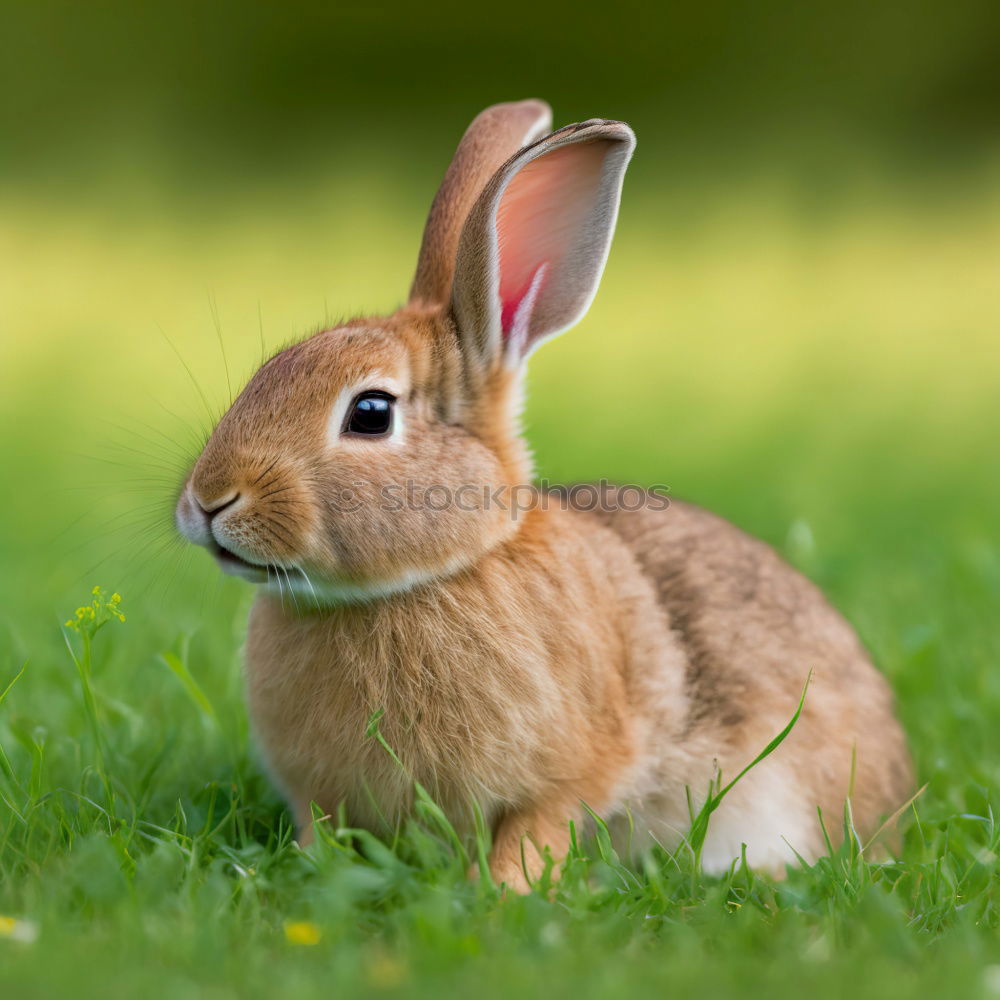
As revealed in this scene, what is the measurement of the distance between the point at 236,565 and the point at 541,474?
68.7 inches

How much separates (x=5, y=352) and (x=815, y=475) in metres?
6.64

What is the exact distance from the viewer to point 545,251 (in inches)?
145

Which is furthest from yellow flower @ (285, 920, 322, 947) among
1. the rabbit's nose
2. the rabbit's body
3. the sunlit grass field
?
the rabbit's nose

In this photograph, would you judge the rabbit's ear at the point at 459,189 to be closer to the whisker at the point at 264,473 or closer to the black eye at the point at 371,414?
the black eye at the point at 371,414

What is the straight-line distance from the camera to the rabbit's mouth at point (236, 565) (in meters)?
3.19

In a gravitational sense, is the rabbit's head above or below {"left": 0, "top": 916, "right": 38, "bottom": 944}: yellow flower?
above

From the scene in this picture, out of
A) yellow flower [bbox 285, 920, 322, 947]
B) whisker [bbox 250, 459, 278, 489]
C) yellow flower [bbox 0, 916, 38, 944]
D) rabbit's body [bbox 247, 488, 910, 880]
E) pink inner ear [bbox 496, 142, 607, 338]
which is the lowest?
yellow flower [bbox 0, 916, 38, 944]

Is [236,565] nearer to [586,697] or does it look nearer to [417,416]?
[417,416]

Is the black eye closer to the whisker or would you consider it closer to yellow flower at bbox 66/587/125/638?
the whisker

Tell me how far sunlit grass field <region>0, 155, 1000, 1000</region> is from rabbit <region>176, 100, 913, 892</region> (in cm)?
20

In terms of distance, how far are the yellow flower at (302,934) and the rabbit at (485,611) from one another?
1.71ft

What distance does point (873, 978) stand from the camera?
2508mm

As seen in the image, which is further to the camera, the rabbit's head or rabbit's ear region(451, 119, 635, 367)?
rabbit's ear region(451, 119, 635, 367)

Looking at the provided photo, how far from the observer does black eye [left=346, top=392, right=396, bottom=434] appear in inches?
131
